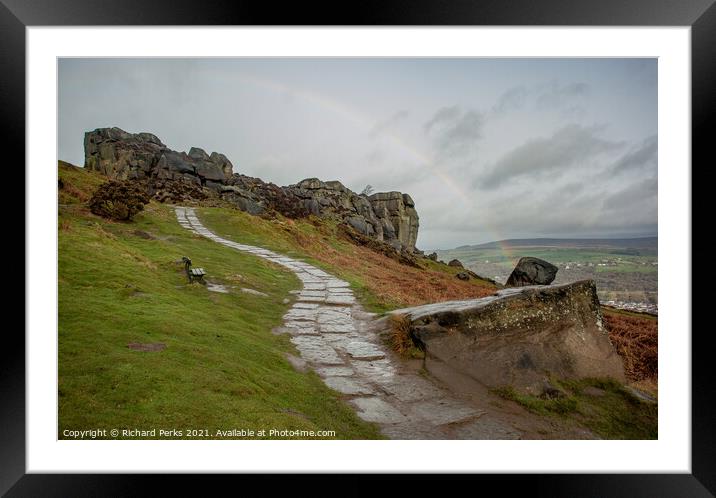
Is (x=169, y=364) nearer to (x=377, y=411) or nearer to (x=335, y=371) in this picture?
(x=335, y=371)

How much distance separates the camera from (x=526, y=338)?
5711 mm

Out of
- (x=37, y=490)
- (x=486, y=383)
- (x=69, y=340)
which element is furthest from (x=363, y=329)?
(x=37, y=490)

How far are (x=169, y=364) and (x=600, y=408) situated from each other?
6.29m

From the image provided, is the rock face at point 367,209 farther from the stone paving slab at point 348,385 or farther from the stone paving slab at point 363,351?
the stone paving slab at point 348,385

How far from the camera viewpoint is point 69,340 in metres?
5.01

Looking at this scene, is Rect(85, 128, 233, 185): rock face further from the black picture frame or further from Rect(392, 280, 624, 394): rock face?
Rect(392, 280, 624, 394): rock face

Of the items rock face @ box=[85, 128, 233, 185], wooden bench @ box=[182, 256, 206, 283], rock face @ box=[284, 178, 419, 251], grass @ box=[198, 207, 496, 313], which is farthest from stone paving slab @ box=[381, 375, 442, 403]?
rock face @ box=[284, 178, 419, 251]

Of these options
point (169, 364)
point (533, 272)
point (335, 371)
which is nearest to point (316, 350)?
point (335, 371)

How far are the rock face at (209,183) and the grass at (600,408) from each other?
3082cm

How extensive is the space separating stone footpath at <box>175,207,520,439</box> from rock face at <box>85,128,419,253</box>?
26875 mm

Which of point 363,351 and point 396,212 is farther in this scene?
point 396,212

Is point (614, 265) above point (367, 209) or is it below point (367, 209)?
below
